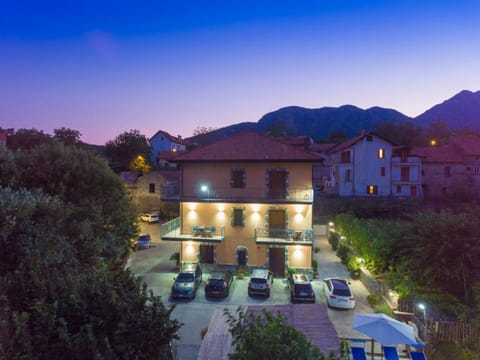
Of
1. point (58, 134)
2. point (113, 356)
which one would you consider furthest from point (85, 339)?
point (58, 134)

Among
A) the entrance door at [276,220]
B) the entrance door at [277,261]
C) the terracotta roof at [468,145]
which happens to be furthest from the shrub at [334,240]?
the terracotta roof at [468,145]

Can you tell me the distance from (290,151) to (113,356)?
16.6 m

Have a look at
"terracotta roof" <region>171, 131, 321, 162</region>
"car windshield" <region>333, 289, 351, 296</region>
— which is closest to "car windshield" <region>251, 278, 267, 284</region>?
"car windshield" <region>333, 289, 351, 296</region>

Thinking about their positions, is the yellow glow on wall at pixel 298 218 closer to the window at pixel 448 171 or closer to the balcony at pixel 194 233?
the balcony at pixel 194 233

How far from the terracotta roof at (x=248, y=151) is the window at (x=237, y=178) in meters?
1.04

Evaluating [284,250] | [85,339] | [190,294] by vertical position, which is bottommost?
[190,294]

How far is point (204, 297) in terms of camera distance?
55.2 feet

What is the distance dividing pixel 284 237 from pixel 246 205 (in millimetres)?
3413

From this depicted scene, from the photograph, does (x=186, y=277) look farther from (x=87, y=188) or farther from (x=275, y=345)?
(x=275, y=345)

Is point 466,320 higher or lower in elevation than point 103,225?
lower

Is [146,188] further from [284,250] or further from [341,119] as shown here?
[341,119]

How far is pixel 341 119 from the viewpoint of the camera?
16750 cm

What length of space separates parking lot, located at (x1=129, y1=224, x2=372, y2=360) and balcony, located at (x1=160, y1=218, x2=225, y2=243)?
277 cm

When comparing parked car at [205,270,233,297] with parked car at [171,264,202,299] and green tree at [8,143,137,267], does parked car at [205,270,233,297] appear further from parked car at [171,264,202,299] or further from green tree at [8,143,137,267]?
green tree at [8,143,137,267]
